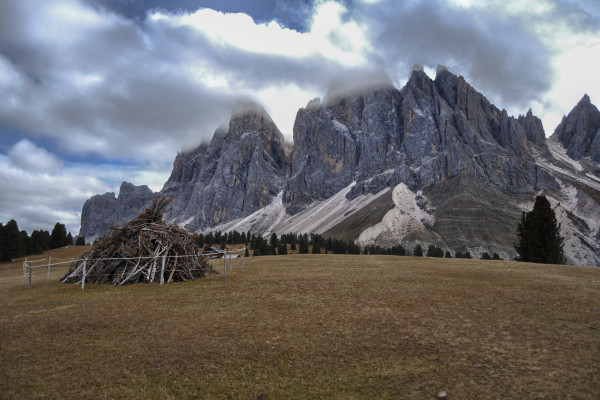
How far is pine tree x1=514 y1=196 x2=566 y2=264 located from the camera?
1982 inches

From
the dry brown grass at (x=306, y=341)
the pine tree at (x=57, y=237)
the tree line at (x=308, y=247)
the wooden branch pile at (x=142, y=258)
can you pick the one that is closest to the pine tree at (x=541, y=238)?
the dry brown grass at (x=306, y=341)

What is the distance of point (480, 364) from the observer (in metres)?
11.5

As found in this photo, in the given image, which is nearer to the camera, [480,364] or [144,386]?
[144,386]

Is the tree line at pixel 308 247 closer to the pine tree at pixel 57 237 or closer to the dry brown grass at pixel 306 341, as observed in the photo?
the pine tree at pixel 57 237

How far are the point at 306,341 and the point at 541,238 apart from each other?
4906 centimetres

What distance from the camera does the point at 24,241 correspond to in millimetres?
96562

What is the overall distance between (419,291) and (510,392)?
11187 mm

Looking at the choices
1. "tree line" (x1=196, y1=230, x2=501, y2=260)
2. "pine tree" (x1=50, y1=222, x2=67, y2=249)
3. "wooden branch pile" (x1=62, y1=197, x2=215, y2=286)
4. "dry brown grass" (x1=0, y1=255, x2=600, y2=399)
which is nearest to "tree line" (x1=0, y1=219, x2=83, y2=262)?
"pine tree" (x1=50, y1=222, x2=67, y2=249)

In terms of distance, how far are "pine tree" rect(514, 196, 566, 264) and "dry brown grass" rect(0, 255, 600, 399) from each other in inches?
1220

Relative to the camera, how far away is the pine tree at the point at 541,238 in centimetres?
5034

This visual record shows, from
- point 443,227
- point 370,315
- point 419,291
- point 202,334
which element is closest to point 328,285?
point 419,291

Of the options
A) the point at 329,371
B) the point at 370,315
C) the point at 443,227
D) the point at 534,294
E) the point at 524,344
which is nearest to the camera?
the point at 329,371

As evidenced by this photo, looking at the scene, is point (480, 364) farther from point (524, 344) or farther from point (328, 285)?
point (328, 285)

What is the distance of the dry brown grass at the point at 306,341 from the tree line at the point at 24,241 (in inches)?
3115
